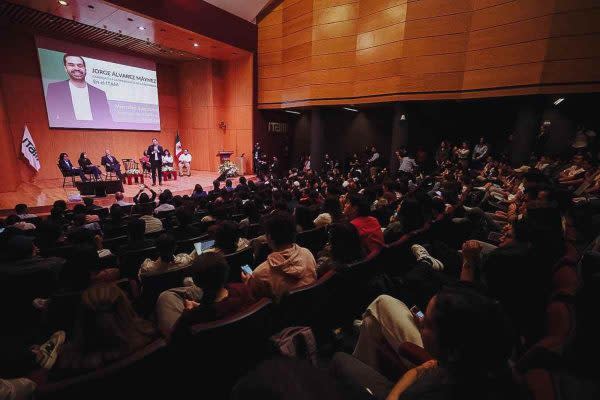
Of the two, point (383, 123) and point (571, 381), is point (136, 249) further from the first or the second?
point (383, 123)

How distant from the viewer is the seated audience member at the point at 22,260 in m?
2.13

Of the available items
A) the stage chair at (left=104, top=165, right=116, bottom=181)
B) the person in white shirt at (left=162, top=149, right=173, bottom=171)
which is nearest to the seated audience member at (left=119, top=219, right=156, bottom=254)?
the stage chair at (left=104, top=165, right=116, bottom=181)

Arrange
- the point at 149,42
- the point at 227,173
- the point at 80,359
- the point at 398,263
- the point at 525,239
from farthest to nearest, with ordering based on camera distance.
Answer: the point at 227,173
the point at 149,42
the point at 398,263
the point at 525,239
the point at 80,359

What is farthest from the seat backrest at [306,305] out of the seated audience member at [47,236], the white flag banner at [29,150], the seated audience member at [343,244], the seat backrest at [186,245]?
the white flag banner at [29,150]

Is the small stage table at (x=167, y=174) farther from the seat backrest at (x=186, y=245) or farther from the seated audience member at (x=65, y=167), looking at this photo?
the seat backrest at (x=186, y=245)

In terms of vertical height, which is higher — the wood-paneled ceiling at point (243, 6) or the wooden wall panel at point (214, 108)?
the wood-paneled ceiling at point (243, 6)

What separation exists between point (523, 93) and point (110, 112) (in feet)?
40.7

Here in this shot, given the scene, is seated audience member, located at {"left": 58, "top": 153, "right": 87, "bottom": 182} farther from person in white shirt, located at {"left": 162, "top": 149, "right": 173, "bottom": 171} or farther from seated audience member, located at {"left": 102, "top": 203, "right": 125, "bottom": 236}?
seated audience member, located at {"left": 102, "top": 203, "right": 125, "bottom": 236}

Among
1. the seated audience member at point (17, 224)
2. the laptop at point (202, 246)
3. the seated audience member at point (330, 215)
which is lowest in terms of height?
the seated audience member at point (17, 224)

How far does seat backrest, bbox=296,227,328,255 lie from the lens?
2895 mm

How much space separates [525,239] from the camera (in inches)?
70.0

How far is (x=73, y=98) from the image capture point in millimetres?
9539

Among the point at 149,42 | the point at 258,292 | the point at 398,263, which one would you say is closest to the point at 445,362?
the point at 258,292

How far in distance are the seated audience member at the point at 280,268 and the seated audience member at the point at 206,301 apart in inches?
7.5
